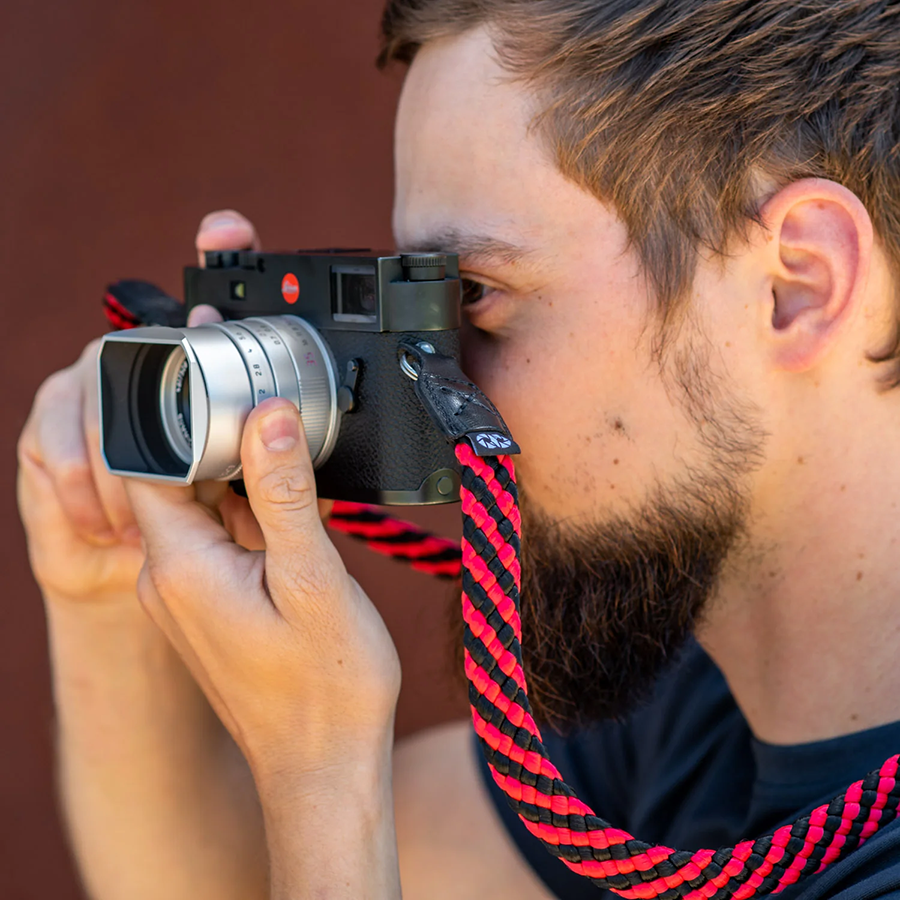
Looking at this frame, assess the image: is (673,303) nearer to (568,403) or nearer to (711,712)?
(568,403)

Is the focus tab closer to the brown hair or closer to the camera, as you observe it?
the camera

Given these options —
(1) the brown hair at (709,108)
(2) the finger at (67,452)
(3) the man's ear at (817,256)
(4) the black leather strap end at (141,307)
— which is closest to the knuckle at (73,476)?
(2) the finger at (67,452)

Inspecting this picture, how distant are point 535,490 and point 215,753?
1.51 ft

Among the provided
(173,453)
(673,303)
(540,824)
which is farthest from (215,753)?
(673,303)

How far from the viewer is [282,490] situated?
82 centimetres

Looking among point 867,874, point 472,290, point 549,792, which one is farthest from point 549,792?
point 472,290

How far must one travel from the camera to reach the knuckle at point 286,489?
2.67 ft

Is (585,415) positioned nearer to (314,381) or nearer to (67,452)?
(314,381)

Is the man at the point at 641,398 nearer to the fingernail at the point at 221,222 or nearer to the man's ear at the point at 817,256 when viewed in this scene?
the man's ear at the point at 817,256

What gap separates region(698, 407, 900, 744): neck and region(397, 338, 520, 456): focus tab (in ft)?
1.01

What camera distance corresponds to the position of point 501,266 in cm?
93

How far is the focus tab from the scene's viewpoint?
759 mm

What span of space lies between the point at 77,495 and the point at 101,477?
0.11 ft

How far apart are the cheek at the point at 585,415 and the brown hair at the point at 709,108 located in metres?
0.07
